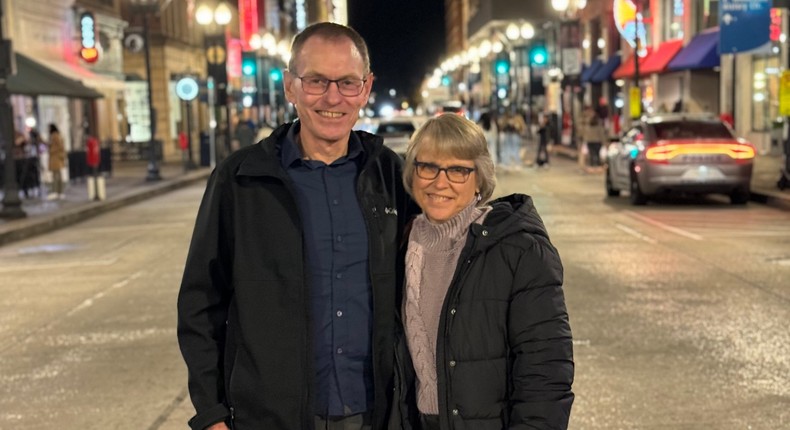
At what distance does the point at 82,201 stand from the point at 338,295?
850 inches

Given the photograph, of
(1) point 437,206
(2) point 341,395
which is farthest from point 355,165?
(2) point 341,395

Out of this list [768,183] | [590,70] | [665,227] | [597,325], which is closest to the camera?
[597,325]

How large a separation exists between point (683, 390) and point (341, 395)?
430 centimetres

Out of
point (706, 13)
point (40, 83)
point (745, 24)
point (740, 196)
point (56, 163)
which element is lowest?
point (740, 196)

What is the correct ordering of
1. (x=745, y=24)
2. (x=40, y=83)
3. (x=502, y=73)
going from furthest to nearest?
(x=502, y=73), (x=40, y=83), (x=745, y=24)

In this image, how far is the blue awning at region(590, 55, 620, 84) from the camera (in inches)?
1951

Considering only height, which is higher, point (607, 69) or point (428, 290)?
point (607, 69)

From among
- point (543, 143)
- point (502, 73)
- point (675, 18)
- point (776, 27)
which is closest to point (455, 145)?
point (776, 27)

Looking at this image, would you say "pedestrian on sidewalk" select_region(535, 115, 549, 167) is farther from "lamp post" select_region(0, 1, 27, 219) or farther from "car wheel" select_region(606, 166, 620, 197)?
"lamp post" select_region(0, 1, 27, 219)

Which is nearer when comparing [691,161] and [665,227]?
[665,227]

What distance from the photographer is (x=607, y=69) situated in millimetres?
50125

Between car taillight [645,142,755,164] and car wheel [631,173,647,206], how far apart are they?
2.59 ft

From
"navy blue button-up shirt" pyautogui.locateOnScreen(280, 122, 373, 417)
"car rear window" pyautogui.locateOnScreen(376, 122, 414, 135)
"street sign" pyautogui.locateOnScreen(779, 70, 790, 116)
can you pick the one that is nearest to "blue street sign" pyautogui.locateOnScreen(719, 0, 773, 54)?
"street sign" pyautogui.locateOnScreen(779, 70, 790, 116)

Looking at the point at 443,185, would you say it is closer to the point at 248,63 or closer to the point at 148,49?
the point at 148,49
